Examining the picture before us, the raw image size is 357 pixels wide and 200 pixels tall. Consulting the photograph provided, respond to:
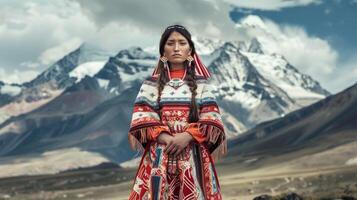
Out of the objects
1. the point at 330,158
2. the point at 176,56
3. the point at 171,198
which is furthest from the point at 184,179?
the point at 330,158

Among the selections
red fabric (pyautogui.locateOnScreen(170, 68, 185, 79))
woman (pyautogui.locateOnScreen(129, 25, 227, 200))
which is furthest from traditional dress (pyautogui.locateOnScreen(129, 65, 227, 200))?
red fabric (pyautogui.locateOnScreen(170, 68, 185, 79))

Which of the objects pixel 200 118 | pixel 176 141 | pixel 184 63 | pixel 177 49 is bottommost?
pixel 176 141

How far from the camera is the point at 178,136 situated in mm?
9383

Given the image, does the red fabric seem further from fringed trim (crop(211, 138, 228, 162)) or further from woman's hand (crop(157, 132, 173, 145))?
fringed trim (crop(211, 138, 228, 162))

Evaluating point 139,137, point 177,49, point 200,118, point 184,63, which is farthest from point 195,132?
point 177,49

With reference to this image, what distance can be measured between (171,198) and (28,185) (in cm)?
18290

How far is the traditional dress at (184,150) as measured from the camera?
9.48 metres

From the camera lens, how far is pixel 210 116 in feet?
31.3

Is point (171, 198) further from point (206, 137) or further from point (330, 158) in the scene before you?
point (330, 158)

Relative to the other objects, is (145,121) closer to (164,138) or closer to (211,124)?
(164,138)

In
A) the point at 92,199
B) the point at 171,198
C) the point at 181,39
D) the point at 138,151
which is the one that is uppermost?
the point at 92,199

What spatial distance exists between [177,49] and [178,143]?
1.43 metres

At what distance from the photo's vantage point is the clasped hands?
9344 mm

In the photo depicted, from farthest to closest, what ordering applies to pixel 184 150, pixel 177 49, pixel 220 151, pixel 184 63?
pixel 184 63
pixel 177 49
pixel 220 151
pixel 184 150
